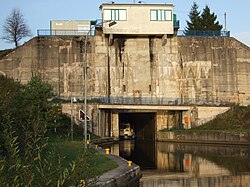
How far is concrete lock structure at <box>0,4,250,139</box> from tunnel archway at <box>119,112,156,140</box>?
1.32ft

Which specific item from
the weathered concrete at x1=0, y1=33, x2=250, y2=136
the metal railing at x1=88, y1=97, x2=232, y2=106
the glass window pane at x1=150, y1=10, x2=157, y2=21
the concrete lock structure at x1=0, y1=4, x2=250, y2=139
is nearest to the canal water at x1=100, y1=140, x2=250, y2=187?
the metal railing at x1=88, y1=97, x2=232, y2=106

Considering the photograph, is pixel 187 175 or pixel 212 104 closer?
pixel 187 175

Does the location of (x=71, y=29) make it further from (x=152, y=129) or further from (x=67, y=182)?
(x=67, y=182)

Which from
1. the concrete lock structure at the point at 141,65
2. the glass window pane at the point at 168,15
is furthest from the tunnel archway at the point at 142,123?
the glass window pane at the point at 168,15

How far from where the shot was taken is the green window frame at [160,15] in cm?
5306

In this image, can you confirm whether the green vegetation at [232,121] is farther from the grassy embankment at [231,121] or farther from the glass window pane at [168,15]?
the glass window pane at [168,15]

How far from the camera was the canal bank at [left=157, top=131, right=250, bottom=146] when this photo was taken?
38.3m

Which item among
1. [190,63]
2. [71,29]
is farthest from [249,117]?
[71,29]

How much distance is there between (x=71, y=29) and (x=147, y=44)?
1058 cm

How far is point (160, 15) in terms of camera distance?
174 feet

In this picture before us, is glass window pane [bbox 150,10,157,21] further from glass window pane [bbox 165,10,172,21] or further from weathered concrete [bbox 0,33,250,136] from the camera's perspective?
weathered concrete [bbox 0,33,250,136]

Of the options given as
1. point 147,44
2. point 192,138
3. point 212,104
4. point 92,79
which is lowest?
point 192,138

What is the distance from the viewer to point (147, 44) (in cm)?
5350

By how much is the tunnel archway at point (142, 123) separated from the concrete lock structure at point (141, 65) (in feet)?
1.32
